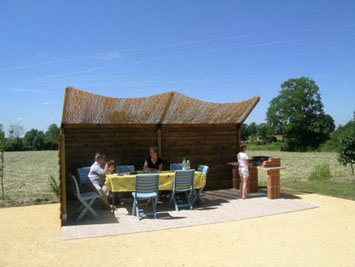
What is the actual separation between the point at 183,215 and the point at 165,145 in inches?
117

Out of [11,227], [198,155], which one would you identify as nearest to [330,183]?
[198,155]

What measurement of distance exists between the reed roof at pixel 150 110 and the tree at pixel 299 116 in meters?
37.0

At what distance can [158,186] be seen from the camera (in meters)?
6.43

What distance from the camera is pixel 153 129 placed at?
8.94m

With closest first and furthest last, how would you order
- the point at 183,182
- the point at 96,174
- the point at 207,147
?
the point at 96,174
the point at 183,182
the point at 207,147

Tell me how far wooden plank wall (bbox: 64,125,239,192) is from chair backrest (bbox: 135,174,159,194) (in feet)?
8.34

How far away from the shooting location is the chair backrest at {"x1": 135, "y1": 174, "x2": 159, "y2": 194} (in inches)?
240

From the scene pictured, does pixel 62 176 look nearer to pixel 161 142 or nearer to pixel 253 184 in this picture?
pixel 161 142

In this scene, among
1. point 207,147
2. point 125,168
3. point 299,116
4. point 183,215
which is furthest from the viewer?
point 299,116

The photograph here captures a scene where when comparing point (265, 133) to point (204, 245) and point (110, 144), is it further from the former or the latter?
point (204, 245)

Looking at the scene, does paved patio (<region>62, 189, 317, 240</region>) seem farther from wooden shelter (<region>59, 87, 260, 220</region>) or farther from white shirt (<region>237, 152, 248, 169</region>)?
wooden shelter (<region>59, 87, 260, 220</region>)

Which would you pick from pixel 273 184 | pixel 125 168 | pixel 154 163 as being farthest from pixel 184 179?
pixel 273 184

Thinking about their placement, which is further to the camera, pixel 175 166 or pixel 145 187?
pixel 175 166

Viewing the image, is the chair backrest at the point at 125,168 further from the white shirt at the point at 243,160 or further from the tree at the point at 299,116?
the tree at the point at 299,116
